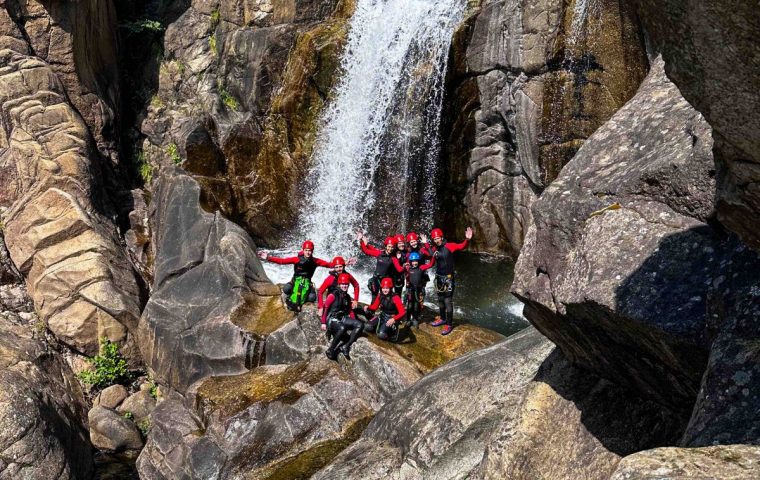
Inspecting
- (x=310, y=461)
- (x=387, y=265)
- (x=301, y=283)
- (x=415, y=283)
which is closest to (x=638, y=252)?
(x=310, y=461)

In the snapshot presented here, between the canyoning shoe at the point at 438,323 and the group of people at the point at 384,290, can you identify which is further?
the canyoning shoe at the point at 438,323

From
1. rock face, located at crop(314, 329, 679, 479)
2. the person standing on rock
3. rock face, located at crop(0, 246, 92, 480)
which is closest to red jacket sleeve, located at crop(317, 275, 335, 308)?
the person standing on rock

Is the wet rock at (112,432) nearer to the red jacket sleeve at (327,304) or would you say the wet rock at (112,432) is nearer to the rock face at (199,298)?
the rock face at (199,298)

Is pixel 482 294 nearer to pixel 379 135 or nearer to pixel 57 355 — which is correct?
pixel 379 135

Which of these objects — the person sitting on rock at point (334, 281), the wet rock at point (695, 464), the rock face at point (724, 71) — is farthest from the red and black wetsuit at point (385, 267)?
the wet rock at point (695, 464)

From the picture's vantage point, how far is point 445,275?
1413 cm

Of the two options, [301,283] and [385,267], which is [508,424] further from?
[301,283]

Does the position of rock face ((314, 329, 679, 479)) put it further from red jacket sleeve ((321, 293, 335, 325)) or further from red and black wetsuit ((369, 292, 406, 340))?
red jacket sleeve ((321, 293, 335, 325))

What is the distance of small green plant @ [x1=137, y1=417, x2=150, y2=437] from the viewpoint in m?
15.2

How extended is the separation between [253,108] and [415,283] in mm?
10426

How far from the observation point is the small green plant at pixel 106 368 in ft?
54.6

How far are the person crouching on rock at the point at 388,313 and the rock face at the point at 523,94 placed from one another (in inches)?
297

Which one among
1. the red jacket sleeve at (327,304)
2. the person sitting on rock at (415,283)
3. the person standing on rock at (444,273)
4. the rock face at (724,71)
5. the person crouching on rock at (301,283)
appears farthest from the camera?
the person crouching on rock at (301,283)


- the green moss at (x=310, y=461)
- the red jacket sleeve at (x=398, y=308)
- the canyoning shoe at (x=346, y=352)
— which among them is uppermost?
the red jacket sleeve at (x=398, y=308)
